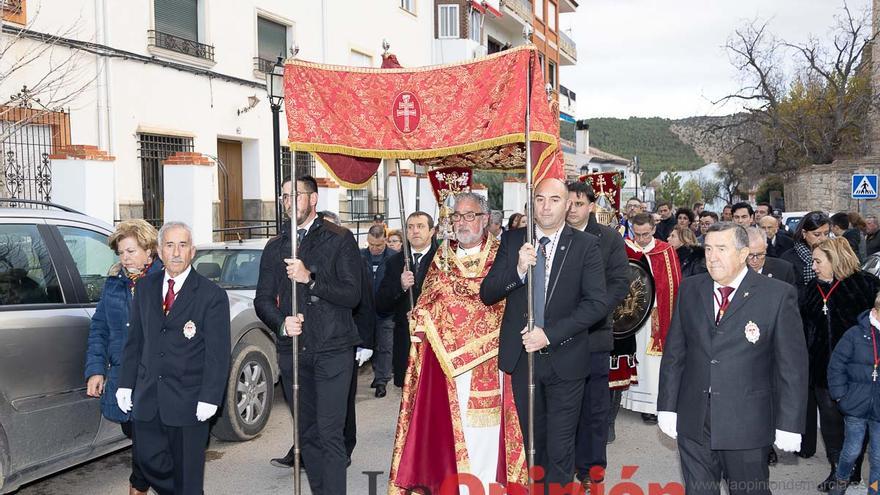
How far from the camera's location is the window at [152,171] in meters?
14.1

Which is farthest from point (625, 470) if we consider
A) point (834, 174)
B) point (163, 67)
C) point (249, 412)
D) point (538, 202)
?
point (834, 174)

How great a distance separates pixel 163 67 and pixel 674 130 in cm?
10994

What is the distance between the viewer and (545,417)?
4.51m

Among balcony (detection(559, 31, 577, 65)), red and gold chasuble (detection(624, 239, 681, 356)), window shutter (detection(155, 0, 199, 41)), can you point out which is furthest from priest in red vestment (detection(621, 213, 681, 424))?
balcony (detection(559, 31, 577, 65))

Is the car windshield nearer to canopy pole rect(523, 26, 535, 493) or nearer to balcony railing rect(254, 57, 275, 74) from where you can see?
canopy pole rect(523, 26, 535, 493)

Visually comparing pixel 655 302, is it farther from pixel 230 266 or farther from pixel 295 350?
pixel 230 266

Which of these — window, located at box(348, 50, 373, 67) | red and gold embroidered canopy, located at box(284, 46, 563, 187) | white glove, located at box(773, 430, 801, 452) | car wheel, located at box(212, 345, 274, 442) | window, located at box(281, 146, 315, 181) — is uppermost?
window, located at box(348, 50, 373, 67)

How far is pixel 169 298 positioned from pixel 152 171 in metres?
10.7

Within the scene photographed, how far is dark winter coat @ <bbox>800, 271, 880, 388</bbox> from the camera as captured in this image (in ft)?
17.5

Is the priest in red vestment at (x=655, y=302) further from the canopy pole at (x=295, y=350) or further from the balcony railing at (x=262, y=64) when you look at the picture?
the balcony railing at (x=262, y=64)

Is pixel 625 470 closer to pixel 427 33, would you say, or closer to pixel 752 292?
pixel 752 292

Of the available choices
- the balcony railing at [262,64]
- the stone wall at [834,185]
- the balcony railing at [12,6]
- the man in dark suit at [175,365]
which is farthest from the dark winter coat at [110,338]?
the stone wall at [834,185]

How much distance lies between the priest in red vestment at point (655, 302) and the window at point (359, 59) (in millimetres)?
15127

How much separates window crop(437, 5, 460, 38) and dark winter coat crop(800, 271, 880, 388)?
75.8ft
